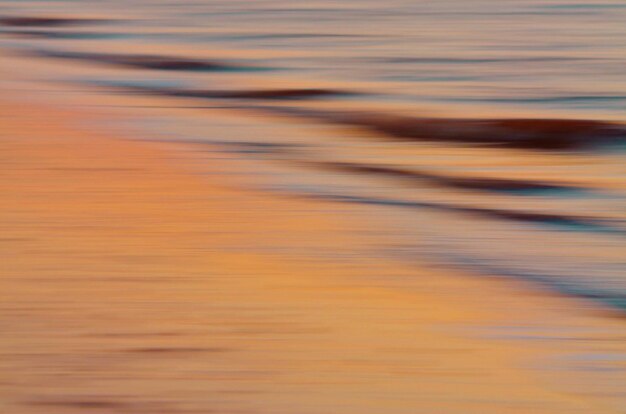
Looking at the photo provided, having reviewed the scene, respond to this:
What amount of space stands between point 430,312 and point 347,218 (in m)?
0.34

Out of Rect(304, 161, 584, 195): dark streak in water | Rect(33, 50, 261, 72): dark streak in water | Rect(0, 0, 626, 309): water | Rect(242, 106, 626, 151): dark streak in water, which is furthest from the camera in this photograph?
Rect(33, 50, 261, 72): dark streak in water

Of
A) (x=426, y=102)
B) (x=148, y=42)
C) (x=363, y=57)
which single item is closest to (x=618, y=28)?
(x=363, y=57)

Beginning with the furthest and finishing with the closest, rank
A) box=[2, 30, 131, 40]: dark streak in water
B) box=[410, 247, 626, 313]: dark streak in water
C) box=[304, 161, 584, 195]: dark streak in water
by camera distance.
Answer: box=[2, 30, 131, 40]: dark streak in water
box=[304, 161, 584, 195]: dark streak in water
box=[410, 247, 626, 313]: dark streak in water

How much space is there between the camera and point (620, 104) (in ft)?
7.20

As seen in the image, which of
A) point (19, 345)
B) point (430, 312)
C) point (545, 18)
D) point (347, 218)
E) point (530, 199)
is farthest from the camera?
point (545, 18)

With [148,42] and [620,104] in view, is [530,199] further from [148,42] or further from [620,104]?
[148,42]

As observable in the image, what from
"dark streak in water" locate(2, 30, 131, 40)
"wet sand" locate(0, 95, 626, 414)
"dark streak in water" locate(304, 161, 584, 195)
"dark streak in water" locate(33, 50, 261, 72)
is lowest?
"wet sand" locate(0, 95, 626, 414)

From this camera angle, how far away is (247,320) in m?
1.17

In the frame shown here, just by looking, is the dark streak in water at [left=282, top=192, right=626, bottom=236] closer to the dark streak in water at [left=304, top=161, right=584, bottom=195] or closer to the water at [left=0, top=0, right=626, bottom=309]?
the water at [left=0, top=0, right=626, bottom=309]

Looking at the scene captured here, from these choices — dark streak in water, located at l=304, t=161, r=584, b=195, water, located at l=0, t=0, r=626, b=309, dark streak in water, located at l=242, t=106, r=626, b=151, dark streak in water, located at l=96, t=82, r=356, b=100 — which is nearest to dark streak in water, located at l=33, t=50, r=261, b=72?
water, located at l=0, t=0, r=626, b=309

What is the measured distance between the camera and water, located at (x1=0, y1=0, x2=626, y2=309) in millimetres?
1520

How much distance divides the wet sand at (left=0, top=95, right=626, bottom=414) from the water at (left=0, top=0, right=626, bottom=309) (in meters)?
0.11

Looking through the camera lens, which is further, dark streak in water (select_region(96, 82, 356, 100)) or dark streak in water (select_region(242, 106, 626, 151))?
dark streak in water (select_region(96, 82, 356, 100))

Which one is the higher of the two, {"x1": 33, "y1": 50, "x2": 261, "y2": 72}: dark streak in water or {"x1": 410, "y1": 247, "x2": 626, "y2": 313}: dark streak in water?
{"x1": 33, "y1": 50, "x2": 261, "y2": 72}: dark streak in water
